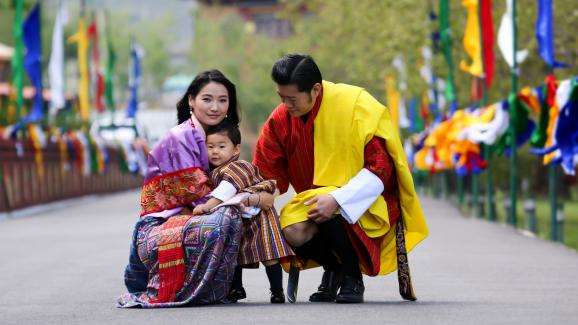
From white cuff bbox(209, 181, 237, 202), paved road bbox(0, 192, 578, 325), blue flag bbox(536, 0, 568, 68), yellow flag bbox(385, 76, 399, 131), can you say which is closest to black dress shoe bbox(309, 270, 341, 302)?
paved road bbox(0, 192, 578, 325)

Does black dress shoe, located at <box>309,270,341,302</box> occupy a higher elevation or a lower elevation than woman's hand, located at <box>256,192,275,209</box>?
lower

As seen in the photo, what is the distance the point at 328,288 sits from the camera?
10.9 metres

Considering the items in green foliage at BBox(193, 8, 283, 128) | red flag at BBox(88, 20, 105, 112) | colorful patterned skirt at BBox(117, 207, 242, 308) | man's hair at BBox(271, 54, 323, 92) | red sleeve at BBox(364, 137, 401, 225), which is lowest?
green foliage at BBox(193, 8, 283, 128)

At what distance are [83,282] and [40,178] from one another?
69.0 ft

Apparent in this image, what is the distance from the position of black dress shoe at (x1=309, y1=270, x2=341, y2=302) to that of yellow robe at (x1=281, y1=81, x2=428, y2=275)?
1.33 feet

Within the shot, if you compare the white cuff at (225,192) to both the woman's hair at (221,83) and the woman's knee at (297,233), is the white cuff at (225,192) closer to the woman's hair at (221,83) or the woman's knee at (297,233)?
the woman's knee at (297,233)

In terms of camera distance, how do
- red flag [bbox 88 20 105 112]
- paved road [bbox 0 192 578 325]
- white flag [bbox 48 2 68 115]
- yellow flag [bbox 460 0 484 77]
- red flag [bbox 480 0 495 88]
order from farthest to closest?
1. red flag [bbox 88 20 105 112]
2. white flag [bbox 48 2 68 115]
3. yellow flag [bbox 460 0 484 77]
4. red flag [bbox 480 0 495 88]
5. paved road [bbox 0 192 578 325]

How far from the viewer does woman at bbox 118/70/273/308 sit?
33.5 ft

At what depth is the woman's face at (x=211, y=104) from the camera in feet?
34.8

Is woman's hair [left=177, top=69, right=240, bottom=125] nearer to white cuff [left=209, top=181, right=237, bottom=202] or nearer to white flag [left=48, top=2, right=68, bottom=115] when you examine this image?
white cuff [left=209, top=181, right=237, bottom=202]

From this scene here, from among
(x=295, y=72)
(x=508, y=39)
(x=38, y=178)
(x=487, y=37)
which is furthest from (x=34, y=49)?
(x=295, y=72)

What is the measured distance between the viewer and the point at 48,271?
15.0m

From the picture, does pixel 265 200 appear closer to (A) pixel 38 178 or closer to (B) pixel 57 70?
(A) pixel 38 178

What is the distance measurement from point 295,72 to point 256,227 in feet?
3.03
